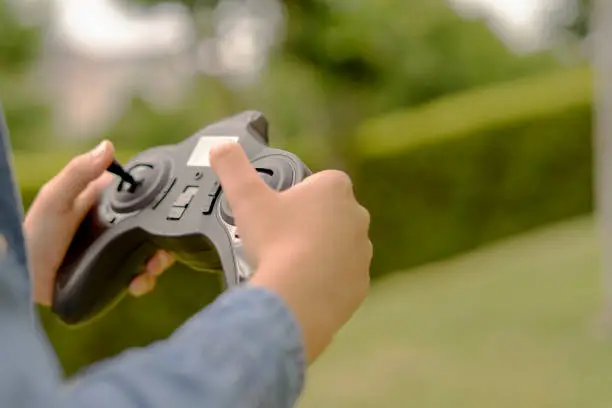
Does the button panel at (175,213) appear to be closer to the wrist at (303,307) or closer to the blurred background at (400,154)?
the wrist at (303,307)

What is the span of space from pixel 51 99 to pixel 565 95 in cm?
328

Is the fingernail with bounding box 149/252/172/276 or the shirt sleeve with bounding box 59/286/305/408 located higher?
the shirt sleeve with bounding box 59/286/305/408

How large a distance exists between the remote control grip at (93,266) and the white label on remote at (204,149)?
0.28 feet

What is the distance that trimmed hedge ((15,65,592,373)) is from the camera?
387cm

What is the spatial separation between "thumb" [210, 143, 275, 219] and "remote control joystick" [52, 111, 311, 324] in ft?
0.22

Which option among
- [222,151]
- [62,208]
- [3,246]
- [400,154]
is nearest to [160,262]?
[62,208]

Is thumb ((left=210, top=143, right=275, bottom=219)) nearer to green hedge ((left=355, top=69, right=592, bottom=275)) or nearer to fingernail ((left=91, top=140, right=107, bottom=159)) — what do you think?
fingernail ((left=91, top=140, right=107, bottom=159))

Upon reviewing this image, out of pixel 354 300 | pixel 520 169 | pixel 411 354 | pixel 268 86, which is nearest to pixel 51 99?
pixel 268 86

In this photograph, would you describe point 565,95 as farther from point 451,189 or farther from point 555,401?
point 555,401

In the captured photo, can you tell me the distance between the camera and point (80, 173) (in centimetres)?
85

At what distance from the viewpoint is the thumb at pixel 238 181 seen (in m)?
0.58

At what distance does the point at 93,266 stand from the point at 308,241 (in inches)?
14.5

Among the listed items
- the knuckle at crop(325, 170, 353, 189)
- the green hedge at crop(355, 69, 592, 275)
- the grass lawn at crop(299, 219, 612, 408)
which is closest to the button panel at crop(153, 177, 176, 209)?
the knuckle at crop(325, 170, 353, 189)

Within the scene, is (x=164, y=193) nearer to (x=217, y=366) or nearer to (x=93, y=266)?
(x=93, y=266)
